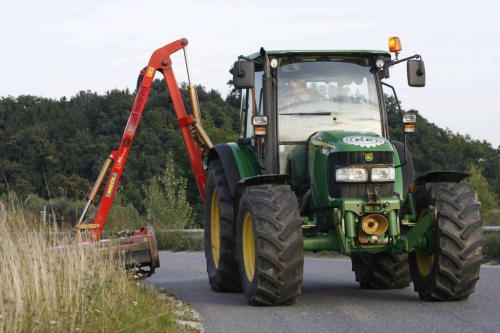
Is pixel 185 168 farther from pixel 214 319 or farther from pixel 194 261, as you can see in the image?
pixel 214 319

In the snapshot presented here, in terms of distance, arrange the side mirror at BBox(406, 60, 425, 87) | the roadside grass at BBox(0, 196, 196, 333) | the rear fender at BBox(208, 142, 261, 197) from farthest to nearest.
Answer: the rear fender at BBox(208, 142, 261, 197) < the side mirror at BBox(406, 60, 425, 87) < the roadside grass at BBox(0, 196, 196, 333)

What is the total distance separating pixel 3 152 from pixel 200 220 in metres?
12.3

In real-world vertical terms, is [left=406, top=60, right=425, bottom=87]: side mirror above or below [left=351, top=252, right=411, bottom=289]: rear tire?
above

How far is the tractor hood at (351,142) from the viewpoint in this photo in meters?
10.6

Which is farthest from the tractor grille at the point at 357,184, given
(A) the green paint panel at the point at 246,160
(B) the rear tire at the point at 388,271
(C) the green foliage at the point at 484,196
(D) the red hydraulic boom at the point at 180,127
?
(C) the green foliage at the point at 484,196

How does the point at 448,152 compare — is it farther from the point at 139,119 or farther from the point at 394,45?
the point at 394,45

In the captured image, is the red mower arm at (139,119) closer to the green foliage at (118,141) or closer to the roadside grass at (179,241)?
the roadside grass at (179,241)

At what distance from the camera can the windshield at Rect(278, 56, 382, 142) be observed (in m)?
11.7

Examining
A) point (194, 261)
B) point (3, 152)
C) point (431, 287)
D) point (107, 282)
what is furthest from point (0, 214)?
point (3, 152)

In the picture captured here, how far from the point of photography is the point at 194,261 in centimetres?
2084

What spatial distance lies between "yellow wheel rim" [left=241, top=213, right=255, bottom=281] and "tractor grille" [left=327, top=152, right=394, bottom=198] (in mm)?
1066

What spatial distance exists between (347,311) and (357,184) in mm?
1406

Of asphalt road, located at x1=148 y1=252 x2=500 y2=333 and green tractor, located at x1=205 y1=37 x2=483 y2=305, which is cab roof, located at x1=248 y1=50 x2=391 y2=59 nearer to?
green tractor, located at x1=205 y1=37 x2=483 y2=305

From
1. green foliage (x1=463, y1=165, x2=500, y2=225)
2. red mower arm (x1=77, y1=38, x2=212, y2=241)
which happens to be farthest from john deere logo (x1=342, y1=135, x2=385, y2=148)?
green foliage (x1=463, y1=165, x2=500, y2=225)
